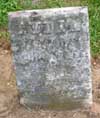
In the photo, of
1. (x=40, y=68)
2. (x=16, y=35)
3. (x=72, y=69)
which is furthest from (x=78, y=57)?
(x=16, y=35)

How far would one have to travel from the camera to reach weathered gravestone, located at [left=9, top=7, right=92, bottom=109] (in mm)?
3354

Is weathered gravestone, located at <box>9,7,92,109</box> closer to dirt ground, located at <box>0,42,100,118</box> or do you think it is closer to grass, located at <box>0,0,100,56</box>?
dirt ground, located at <box>0,42,100,118</box>

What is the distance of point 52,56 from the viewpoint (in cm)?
351

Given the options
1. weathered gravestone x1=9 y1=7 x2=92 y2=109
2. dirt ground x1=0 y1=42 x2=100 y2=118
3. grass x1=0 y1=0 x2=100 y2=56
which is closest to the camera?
weathered gravestone x1=9 y1=7 x2=92 y2=109

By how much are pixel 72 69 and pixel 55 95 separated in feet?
1.03

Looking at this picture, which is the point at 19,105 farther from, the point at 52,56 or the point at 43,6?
the point at 43,6

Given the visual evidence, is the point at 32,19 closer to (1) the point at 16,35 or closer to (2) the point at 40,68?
(1) the point at 16,35

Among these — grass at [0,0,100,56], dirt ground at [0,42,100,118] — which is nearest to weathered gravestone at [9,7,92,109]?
dirt ground at [0,42,100,118]

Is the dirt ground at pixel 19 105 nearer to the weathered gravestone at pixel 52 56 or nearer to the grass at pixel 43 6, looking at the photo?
the weathered gravestone at pixel 52 56

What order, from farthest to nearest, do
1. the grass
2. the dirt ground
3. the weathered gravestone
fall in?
the grass → the dirt ground → the weathered gravestone

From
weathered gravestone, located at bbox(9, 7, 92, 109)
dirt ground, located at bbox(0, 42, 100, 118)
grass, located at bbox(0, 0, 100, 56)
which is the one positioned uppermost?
grass, located at bbox(0, 0, 100, 56)

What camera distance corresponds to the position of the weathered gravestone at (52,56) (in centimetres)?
335

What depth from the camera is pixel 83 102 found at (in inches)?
148

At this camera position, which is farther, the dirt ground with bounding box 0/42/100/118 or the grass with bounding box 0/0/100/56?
the grass with bounding box 0/0/100/56
